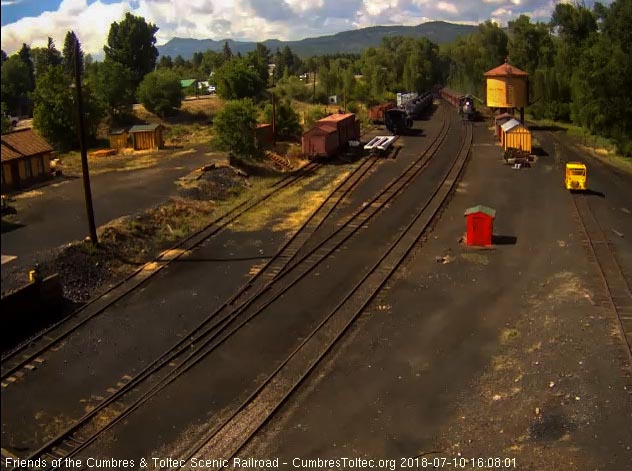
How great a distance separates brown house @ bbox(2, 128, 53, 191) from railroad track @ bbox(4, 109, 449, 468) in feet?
51.5

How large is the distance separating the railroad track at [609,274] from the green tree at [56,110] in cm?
3349

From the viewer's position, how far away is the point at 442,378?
39.6 feet

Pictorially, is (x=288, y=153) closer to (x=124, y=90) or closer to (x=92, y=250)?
(x=92, y=250)

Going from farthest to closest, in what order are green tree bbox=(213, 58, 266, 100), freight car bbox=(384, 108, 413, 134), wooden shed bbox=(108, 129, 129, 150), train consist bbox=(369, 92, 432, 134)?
1. green tree bbox=(213, 58, 266, 100)
2. train consist bbox=(369, 92, 432, 134)
3. freight car bbox=(384, 108, 413, 134)
4. wooden shed bbox=(108, 129, 129, 150)

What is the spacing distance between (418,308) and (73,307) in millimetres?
8975

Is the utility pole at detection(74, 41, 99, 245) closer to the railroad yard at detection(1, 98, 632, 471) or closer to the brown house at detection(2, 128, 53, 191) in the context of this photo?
the railroad yard at detection(1, 98, 632, 471)

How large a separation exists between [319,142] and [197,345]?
2389 cm

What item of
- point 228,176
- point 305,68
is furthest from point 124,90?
point 305,68

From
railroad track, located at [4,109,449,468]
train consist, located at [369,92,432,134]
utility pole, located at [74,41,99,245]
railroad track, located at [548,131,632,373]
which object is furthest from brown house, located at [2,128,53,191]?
A: train consist, located at [369,92,432,134]

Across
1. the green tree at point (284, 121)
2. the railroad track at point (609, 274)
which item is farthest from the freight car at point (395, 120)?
the railroad track at point (609, 274)

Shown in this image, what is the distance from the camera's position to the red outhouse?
795 inches

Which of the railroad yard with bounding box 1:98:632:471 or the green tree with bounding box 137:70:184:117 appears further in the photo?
the green tree with bounding box 137:70:184:117

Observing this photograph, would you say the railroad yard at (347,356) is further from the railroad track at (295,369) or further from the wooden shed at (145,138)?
the wooden shed at (145,138)

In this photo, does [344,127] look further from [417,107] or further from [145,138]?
[417,107]
